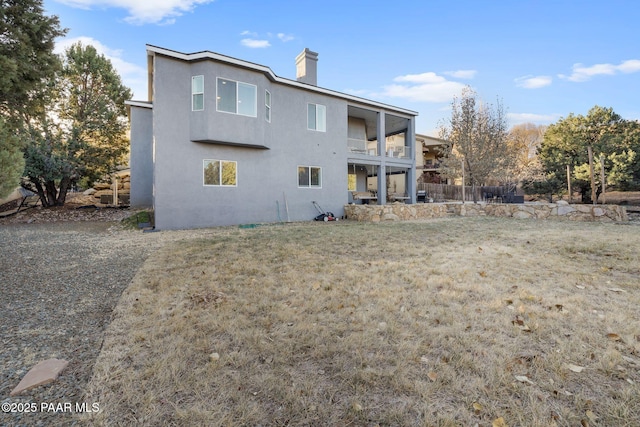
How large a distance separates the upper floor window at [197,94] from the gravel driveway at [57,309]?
5888mm

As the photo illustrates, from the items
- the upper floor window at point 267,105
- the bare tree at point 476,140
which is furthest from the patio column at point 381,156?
the upper floor window at point 267,105

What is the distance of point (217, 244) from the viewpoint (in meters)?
7.26

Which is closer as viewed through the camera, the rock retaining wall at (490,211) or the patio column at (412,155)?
the rock retaining wall at (490,211)

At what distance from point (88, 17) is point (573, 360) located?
15.9 meters

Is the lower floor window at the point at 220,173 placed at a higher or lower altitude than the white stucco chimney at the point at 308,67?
lower

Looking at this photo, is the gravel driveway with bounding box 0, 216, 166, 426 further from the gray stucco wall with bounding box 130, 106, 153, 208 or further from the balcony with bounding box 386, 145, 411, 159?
the balcony with bounding box 386, 145, 411, 159

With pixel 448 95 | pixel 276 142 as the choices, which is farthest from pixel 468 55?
pixel 276 142

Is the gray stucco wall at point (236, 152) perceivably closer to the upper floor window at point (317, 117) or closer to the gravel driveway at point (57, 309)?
the upper floor window at point (317, 117)

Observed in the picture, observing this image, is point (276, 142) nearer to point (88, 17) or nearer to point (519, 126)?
point (88, 17)

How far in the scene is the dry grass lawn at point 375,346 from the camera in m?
1.87

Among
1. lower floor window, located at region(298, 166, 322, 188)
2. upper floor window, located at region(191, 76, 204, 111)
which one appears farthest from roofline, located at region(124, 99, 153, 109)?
lower floor window, located at region(298, 166, 322, 188)

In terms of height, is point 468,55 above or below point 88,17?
above

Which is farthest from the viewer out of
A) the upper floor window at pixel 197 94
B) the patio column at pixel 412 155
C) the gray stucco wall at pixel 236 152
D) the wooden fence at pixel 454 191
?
the wooden fence at pixel 454 191

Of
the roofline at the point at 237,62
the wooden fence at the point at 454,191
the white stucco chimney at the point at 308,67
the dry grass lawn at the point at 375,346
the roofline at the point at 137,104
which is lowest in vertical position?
the dry grass lawn at the point at 375,346
